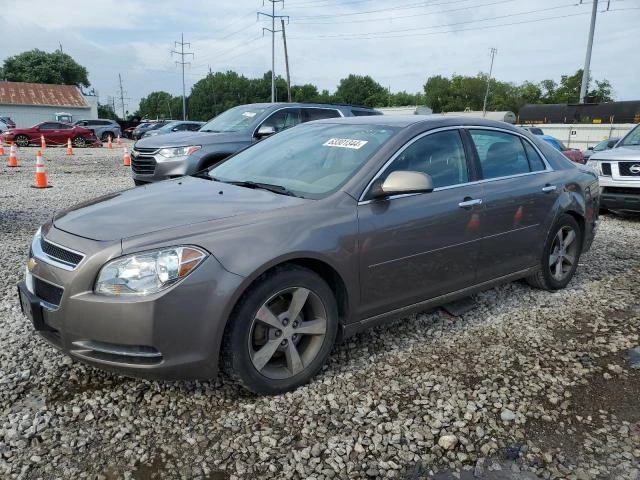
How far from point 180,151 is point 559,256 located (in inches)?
216

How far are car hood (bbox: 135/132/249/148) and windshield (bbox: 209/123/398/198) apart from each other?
3963 mm

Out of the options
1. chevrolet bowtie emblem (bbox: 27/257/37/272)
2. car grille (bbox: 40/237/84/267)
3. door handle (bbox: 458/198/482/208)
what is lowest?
chevrolet bowtie emblem (bbox: 27/257/37/272)

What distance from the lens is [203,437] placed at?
8.69ft

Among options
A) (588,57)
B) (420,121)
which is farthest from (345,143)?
(588,57)

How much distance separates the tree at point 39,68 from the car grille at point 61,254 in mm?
78389

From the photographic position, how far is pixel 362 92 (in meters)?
106

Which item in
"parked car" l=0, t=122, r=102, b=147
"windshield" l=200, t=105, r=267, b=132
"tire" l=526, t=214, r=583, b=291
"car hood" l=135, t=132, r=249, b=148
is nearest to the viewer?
"tire" l=526, t=214, r=583, b=291

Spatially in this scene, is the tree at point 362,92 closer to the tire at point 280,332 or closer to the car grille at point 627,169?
the car grille at point 627,169

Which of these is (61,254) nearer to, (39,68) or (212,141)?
(212,141)

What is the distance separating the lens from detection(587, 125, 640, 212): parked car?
8.37m

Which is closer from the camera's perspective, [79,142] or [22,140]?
[22,140]

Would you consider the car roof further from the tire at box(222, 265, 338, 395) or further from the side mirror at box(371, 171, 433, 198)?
the tire at box(222, 265, 338, 395)

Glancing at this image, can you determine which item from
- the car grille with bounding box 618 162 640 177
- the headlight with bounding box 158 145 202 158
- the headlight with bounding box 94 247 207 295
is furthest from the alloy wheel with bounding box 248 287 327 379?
the car grille with bounding box 618 162 640 177

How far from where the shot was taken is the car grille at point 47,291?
2.70 meters
